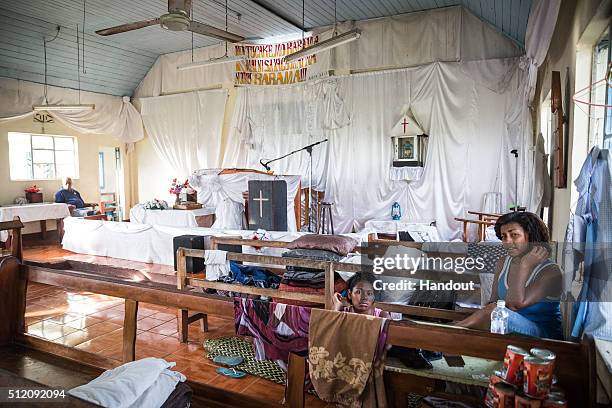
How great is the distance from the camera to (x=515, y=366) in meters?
1.36

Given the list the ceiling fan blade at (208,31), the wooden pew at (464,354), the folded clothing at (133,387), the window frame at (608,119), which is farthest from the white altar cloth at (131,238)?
the wooden pew at (464,354)

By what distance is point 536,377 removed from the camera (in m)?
1.29

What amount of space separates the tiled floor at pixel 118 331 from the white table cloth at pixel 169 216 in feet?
7.39

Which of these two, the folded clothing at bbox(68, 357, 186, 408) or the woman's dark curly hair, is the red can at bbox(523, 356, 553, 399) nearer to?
the woman's dark curly hair

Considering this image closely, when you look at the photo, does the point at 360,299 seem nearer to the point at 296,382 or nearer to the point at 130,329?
the point at 296,382

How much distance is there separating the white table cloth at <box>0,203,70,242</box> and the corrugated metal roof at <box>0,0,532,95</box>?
2713 millimetres

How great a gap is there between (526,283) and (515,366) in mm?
771

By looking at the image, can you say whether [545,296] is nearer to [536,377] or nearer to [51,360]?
[536,377]

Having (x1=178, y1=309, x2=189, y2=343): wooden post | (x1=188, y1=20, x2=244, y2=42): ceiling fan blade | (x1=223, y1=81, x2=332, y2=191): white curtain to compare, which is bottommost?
(x1=178, y1=309, x2=189, y2=343): wooden post

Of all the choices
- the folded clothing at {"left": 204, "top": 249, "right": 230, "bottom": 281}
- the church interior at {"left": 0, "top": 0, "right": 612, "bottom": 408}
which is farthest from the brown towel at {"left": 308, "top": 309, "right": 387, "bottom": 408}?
the folded clothing at {"left": 204, "top": 249, "right": 230, "bottom": 281}

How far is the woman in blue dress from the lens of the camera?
6.46ft

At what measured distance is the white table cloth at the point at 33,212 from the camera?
712cm

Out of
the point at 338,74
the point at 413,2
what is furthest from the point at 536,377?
the point at 338,74

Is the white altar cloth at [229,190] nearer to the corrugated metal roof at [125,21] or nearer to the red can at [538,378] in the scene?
the corrugated metal roof at [125,21]
